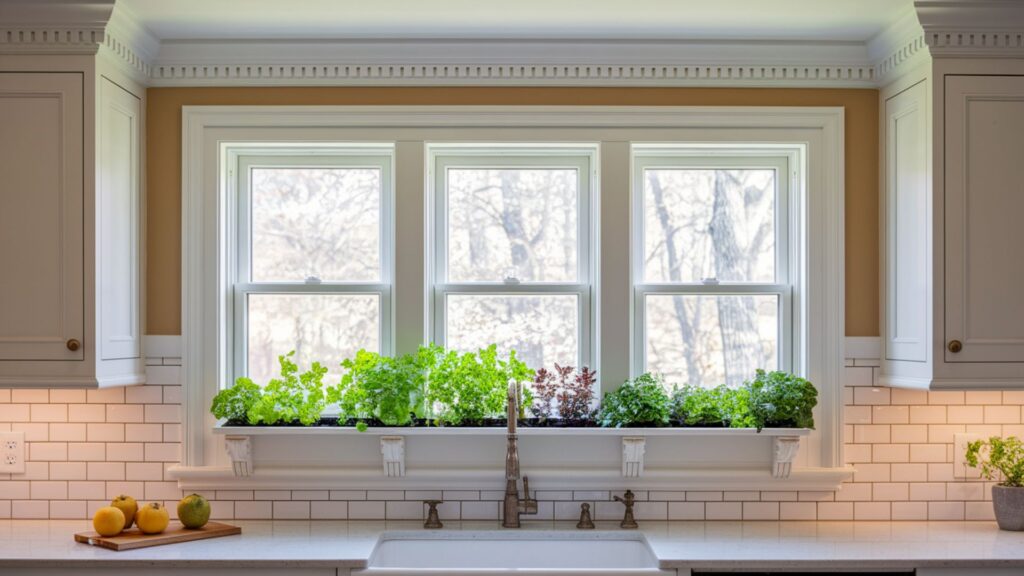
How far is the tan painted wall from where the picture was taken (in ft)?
10.4

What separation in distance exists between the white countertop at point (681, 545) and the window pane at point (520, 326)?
1.86ft

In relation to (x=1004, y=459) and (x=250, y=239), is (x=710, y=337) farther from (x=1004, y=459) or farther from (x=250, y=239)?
(x=250, y=239)

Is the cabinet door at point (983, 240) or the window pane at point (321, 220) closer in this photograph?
the cabinet door at point (983, 240)

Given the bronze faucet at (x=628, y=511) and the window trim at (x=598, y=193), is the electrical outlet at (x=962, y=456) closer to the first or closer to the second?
the window trim at (x=598, y=193)

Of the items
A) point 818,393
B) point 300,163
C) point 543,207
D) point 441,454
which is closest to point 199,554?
point 441,454

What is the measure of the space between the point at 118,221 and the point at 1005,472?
2864 mm

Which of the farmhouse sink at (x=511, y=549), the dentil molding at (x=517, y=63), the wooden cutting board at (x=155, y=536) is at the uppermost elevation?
the dentil molding at (x=517, y=63)

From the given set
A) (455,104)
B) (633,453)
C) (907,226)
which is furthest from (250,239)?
→ (907,226)

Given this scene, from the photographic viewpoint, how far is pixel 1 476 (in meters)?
3.16

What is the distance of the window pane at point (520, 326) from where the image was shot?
130 inches

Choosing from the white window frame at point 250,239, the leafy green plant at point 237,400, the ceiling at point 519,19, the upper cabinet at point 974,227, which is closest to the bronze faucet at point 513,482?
the white window frame at point 250,239

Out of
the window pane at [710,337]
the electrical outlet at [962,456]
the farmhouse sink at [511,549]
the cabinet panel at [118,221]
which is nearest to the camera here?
the cabinet panel at [118,221]

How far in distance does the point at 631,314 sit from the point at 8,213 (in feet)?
6.25

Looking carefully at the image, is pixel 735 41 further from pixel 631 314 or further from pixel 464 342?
pixel 464 342
